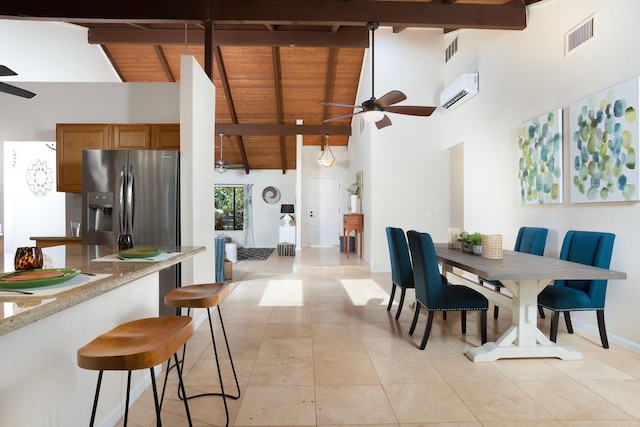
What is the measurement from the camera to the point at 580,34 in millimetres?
3395

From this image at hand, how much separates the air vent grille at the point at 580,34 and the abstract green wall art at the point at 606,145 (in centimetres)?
54

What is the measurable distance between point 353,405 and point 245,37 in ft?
19.5

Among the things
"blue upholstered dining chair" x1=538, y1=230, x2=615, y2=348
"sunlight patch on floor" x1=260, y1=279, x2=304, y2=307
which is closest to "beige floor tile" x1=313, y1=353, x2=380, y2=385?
"blue upholstered dining chair" x1=538, y1=230, x2=615, y2=348

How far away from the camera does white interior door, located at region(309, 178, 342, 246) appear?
35.2ft

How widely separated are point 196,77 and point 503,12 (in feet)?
11.3

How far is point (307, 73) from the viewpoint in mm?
7828

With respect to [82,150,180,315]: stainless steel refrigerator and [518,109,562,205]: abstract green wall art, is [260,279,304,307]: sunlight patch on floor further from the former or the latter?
[518,109,562,205]: abstract green wall art

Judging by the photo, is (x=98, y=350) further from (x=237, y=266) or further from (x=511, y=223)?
(x=237, y=266)

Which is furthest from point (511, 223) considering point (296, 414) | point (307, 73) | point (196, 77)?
point (307, 73)

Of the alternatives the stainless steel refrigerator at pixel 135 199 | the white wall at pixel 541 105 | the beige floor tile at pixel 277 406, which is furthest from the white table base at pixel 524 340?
the stainless steel refrigerator at pixel 135 199

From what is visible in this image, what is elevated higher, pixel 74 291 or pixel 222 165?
pixel 222 165

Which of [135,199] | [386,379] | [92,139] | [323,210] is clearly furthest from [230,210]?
[386,379]

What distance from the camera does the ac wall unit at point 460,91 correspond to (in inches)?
211

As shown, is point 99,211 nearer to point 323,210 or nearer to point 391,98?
point 391,98
